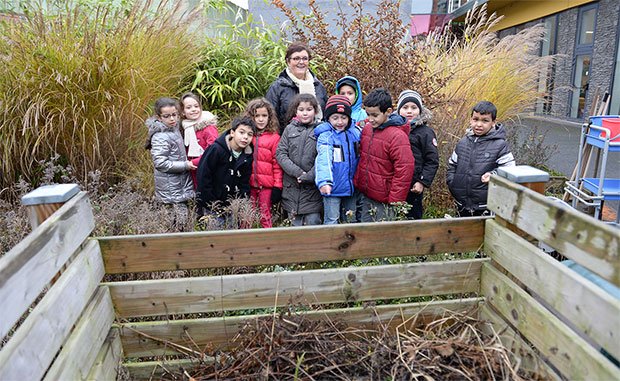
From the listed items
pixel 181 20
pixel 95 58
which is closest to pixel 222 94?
pixel 181 20

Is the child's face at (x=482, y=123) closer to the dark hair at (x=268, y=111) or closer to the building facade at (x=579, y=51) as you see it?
the dark hair at (x=268, y=111)

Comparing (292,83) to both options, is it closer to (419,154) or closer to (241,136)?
(241,136)

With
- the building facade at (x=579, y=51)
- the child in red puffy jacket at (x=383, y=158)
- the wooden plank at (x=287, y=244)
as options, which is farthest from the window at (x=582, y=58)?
the wooden plank at (x=287, y=244)

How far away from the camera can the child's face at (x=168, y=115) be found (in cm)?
398

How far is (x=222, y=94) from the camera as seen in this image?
6465mm

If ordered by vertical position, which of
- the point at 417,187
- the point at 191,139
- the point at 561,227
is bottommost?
the point at 417,187

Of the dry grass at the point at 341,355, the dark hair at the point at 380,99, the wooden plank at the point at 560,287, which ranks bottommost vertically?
the dry grass at the point at 341,355

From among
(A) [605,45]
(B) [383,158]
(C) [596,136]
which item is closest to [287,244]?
(B) [383,158]

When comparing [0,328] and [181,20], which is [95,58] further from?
[0,328]

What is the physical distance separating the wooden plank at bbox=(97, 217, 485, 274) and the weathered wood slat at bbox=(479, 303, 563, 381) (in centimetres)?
38

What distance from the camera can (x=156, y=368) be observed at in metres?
2.37

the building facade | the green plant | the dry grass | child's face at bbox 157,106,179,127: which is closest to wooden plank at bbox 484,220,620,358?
the dry grass

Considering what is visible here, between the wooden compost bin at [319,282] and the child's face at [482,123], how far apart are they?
1597 millimetres

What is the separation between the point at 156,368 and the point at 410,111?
9.68 feet
